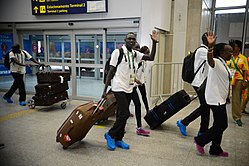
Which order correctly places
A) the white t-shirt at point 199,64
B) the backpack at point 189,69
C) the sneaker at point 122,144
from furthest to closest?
Result: the backpack at point 189,69
the sneaker at point 122,144
the white t-shirt at point 199,64

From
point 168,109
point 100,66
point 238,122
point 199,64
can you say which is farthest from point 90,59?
point 238,122

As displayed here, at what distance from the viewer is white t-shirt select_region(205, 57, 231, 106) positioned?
249 centimetres

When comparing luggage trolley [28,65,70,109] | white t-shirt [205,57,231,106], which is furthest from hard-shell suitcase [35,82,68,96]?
white t-shirt [205,57,231,106]

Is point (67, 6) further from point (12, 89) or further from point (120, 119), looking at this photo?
point (120, 119)

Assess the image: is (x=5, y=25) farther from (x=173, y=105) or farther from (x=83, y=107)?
(x=173, y=105)

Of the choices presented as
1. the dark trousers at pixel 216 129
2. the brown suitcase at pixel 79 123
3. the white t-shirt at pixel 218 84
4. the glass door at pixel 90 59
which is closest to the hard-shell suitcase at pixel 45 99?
the glass door at pixel 90 59

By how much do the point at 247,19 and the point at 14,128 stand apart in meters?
8.04

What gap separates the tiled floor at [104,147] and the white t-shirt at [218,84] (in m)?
0.81

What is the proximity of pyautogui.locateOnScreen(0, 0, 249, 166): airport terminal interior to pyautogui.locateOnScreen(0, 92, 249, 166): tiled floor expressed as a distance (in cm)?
1

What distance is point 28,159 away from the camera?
8.66 feet

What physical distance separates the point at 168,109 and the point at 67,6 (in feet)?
12.6

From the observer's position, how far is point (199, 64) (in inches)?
118

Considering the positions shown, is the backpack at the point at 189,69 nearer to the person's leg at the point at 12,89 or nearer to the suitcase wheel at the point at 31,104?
the suitcase wheel at the point at 31,104

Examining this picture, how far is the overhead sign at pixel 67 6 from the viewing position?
17.2 feet
